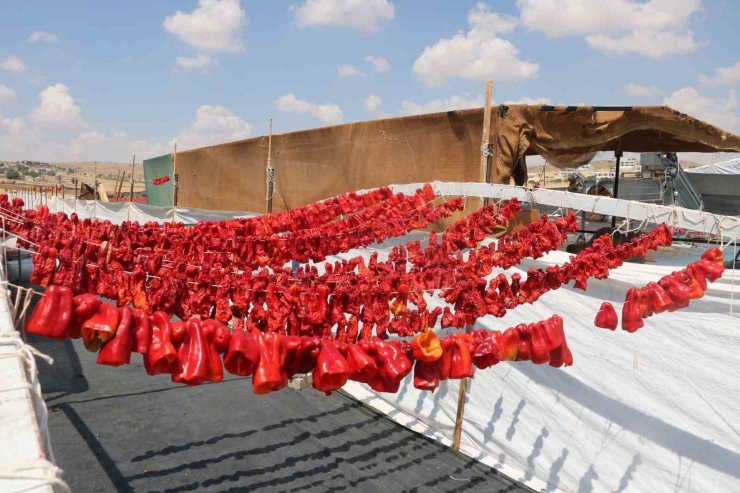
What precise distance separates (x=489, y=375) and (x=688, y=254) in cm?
467

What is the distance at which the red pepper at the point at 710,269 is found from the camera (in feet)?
7.50

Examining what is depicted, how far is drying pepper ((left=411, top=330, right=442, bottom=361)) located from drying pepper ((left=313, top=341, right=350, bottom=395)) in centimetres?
31

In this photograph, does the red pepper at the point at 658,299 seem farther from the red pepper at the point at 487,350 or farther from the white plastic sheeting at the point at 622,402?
the white plastic sheeting at the point at 622,402

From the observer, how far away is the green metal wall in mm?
11961

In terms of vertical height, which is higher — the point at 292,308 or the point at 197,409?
the point at 292,308

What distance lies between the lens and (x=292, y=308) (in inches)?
90.5

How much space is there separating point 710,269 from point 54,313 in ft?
8.63

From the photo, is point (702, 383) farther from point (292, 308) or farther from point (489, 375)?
point (292, 308)

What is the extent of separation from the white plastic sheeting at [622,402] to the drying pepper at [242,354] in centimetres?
250

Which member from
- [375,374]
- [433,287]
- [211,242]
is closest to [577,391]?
[433,287]

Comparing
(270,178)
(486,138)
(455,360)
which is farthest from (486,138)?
(270,178)

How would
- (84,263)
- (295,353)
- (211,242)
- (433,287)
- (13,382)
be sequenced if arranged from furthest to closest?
1. (211,242)
2. (433,287)
3. (84,263)
4. (295,353)
5. (13,382)

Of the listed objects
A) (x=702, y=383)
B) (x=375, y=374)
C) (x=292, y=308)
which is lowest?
(x=702, y=383)

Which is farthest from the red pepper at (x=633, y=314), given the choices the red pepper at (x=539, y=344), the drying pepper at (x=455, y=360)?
the drying pepper at (x=455, y=360)
